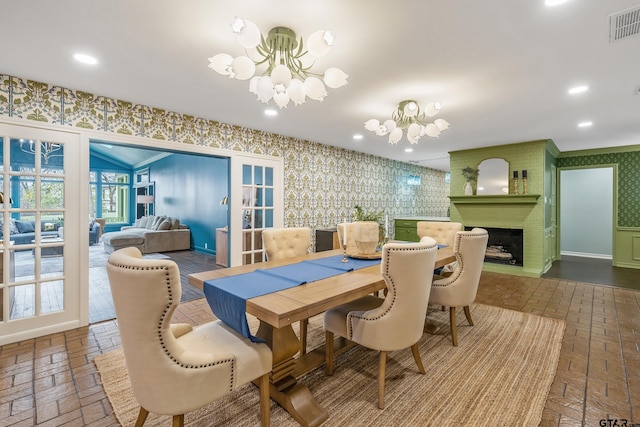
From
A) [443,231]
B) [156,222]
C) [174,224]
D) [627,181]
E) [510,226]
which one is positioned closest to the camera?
[443,231]

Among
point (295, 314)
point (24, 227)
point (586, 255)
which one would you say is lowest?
point (586, 255)

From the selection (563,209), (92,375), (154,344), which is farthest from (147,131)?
(563,209)

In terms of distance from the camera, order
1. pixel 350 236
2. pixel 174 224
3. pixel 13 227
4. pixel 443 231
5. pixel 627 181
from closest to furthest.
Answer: pixel 13 227 < pixel 350 236 < pixel 443 231 < pixel 627 181 < pixel 174 224

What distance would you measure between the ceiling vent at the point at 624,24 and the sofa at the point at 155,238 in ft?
26.6

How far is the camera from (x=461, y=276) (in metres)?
2.56

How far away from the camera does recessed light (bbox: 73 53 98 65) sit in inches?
88.7

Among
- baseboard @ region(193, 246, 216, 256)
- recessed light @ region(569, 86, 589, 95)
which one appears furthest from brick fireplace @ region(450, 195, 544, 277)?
baseboard @ region(193, 246, 216, 256)

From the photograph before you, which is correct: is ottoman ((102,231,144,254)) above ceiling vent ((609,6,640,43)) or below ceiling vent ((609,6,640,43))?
below

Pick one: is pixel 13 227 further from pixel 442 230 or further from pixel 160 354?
pixel 442 230

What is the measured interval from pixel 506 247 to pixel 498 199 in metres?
0.90

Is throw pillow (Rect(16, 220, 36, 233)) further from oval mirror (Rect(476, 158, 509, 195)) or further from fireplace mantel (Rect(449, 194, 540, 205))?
oval mirror (Rect(476, 158, 509, 195))

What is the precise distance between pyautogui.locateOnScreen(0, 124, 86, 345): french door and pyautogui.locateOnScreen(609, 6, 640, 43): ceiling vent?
439 cm

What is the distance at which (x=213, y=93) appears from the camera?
3.02m

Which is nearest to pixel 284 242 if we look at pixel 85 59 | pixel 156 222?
pixel 85 59
